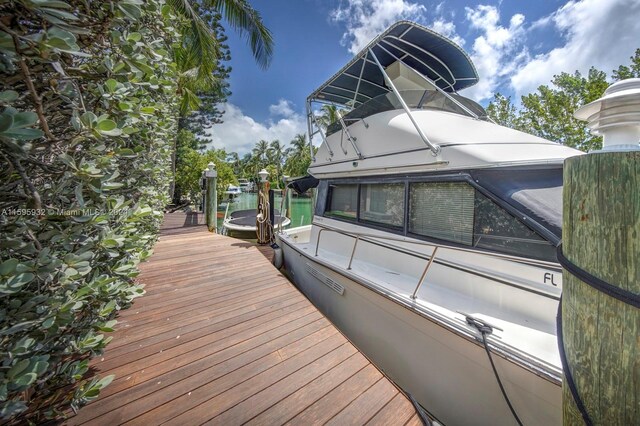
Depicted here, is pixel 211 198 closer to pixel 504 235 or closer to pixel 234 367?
pixel 234 367

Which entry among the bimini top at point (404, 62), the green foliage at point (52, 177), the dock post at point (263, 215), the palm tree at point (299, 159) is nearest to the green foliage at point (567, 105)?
the bimini top at point (404, 62)

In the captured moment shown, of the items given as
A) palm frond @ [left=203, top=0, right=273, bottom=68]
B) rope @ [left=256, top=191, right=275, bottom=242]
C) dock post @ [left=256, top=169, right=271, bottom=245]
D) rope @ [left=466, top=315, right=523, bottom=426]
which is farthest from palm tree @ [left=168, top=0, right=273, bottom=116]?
rope @ [left=466, top=315, right=523, bottom=426]

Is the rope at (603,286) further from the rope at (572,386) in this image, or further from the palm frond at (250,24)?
the palm frond at (250,24)

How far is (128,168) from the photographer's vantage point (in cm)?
212

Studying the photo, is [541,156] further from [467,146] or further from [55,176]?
[55,176]

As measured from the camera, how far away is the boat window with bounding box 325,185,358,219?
171 inches

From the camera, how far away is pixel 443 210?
2930mm

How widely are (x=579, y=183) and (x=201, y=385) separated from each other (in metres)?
2.31

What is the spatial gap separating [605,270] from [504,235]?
187 centimetres

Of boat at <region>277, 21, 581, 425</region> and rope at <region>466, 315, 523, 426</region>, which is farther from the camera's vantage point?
boat at <region>277, 21, 581, 425</region>

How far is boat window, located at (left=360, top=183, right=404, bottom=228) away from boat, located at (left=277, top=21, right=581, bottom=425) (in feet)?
0.07

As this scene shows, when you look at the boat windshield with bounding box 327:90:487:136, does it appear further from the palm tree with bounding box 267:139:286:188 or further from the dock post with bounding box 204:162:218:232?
the palm tree with bounding box 267:139:286:188

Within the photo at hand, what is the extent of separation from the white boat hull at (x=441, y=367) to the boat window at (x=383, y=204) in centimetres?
110

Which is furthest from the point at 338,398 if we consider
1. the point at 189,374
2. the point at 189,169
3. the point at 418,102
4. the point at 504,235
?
the point at 189,169
